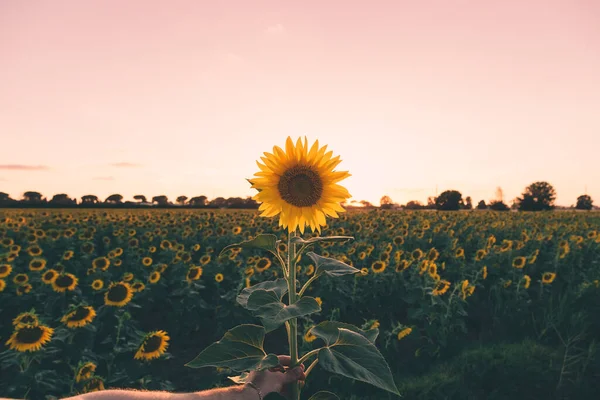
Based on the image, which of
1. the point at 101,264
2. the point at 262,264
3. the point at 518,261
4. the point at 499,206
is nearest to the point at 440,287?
the point at 518,261

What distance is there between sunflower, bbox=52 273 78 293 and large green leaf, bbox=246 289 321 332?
5.32 metres

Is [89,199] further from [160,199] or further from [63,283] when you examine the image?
[63,283]

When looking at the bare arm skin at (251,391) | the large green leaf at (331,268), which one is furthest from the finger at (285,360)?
the large green leaf at (331,268)

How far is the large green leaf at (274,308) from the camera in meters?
1.25

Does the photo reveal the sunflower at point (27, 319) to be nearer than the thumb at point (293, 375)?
No

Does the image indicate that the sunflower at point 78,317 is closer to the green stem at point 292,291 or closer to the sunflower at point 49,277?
the sunflower at point 49,277

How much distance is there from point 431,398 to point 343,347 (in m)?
3.22

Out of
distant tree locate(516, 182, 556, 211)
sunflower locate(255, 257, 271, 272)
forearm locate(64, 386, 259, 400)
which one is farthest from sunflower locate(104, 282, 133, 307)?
distant tree locate(516, 182, 556, 211)

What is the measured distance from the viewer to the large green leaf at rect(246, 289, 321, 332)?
1254mm

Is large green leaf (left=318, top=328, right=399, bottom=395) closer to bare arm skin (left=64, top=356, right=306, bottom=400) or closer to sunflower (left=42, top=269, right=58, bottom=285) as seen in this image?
bare arm skin (left=64, top=356, right=306, bottom=400)

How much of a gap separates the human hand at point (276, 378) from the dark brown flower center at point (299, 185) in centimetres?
68

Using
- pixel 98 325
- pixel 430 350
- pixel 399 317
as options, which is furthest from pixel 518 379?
pixel 98 325

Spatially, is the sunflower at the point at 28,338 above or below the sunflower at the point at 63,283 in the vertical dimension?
below

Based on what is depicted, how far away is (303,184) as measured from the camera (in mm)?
1798
